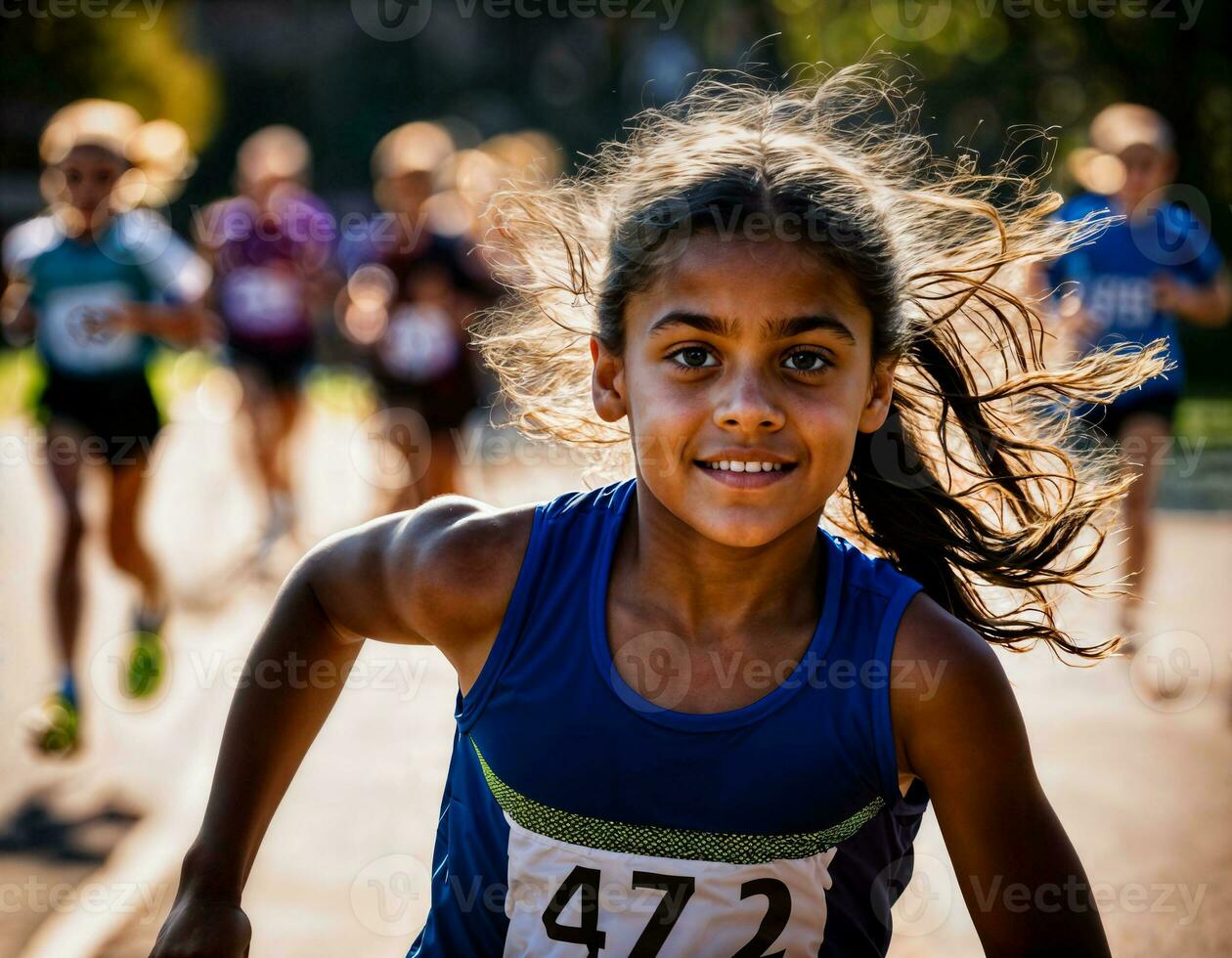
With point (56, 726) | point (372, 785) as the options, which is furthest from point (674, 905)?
point (56, 726)

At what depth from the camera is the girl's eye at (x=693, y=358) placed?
2205mm

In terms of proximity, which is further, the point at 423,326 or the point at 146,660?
the point at 423,326

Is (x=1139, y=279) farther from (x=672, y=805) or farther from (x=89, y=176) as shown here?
(x=672, y=805)

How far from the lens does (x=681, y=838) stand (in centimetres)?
208

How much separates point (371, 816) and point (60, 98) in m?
29.3

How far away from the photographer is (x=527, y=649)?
7.25 ft

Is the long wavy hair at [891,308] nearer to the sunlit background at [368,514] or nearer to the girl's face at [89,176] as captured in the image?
the sunlit background at [368,514]

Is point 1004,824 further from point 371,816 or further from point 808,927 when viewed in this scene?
point 371,816

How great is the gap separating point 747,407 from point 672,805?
598 millimetres

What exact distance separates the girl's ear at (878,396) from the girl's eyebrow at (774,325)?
21cm

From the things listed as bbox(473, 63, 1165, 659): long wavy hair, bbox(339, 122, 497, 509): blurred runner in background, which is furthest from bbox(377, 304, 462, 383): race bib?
bbox(473, 63, 1165, 659): long wavy hair

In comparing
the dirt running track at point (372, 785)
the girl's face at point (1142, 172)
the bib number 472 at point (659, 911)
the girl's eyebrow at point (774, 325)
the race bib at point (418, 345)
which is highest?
the girl's face at point (1142, 172)

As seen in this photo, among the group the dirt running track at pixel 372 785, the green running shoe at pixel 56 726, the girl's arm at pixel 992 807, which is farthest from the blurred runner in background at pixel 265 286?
the girl's arm at pixel 992 807

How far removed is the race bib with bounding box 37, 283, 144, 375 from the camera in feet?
19.5
